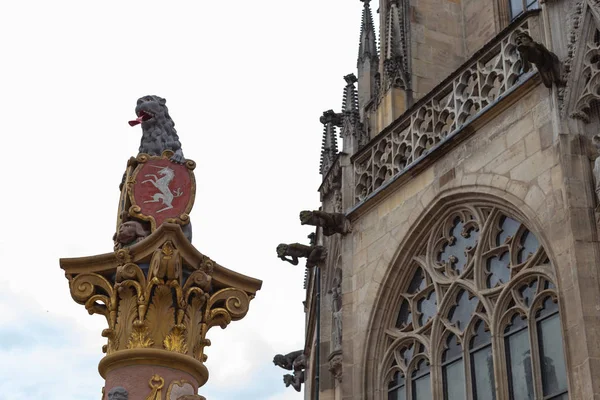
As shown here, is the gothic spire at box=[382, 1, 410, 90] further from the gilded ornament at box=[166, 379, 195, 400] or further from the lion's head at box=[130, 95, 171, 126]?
the gilded ornament at box=[166, 379, 195, 400]

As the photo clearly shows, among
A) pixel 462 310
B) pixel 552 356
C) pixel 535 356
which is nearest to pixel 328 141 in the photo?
pixel 462 310

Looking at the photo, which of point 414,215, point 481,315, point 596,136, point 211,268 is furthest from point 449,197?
point 211,268

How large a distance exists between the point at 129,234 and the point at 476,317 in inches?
223

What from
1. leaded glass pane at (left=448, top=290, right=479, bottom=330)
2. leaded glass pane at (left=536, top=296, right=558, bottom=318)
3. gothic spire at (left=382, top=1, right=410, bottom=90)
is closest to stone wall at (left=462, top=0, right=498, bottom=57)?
gothic spire at (left=382, top=1, right=410, bottom=90)

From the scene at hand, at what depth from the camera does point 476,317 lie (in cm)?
1120

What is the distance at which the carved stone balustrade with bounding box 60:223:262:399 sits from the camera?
6.08 metres

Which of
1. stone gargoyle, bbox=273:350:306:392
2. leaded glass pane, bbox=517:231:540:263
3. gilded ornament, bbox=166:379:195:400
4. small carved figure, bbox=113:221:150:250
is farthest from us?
stone gargoyle, bbox=273:350:306:392

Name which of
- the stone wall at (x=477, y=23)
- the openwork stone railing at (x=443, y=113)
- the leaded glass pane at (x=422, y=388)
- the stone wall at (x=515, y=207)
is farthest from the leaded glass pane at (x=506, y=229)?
the stone wall at (x=477, y=23)

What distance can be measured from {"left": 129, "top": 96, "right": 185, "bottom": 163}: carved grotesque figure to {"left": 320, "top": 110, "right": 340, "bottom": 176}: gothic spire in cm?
877

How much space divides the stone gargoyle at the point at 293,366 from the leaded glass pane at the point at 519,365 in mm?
7118

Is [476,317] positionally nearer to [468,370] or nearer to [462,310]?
[462,310]

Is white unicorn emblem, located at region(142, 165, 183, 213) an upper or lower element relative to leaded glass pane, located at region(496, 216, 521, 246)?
lower

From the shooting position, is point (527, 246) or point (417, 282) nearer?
point (527, 246)

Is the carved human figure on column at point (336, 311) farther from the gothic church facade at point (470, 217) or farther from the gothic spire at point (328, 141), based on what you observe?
the gothic spire at point (328, 141)
